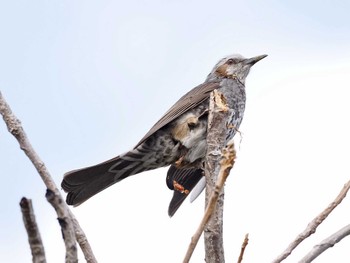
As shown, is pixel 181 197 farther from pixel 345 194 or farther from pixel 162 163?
pixel 345 194

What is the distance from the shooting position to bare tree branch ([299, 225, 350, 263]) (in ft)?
7.74

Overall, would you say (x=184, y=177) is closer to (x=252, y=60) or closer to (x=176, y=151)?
(x=176, y=151)

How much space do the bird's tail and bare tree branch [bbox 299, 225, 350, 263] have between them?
3729 mm

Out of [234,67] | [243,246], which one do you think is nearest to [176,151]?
[234,67]

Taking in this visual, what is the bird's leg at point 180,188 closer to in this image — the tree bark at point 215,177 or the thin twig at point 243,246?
the tree bark at point 215,177

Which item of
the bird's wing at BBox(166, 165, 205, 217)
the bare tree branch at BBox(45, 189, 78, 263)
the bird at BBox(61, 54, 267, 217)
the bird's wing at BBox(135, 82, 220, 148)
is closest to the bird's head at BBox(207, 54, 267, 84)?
the bird at BBox(61, 54, 267, 217)

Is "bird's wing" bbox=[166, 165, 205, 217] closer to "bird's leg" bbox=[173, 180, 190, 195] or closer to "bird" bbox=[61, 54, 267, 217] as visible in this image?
"bird" bbox=[61, 54, 267, 217]

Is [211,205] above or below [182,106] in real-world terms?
below

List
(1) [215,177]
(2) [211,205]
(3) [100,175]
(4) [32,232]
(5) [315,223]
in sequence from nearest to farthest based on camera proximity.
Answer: (4) [32,232] < (2) [211,205] < (5) [315,223] < (1) [215,177] < (3) [100,175]

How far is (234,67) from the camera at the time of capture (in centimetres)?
821

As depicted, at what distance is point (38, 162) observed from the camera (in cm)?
243

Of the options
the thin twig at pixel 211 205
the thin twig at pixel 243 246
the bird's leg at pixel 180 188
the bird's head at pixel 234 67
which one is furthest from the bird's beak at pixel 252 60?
the thin twig at pixel 211 205

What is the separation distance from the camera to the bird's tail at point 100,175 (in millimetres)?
6016

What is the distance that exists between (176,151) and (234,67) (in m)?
1.84
